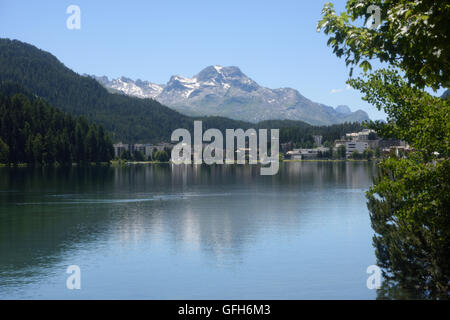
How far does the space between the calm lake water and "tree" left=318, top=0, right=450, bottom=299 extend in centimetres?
373

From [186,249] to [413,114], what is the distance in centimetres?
2450

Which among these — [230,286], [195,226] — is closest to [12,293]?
[230,286]

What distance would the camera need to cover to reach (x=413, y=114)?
1983cm

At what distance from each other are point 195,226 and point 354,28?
3826 centimetres

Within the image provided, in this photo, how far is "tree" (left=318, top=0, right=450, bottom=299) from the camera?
1377 cm
